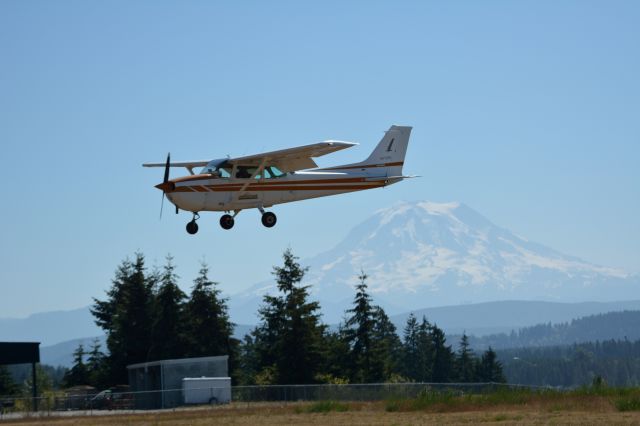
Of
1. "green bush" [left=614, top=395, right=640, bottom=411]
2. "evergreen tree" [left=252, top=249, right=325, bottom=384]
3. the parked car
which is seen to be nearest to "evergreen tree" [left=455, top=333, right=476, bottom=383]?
"evergreen tree" [left=252, top=249, right=325, bottom=384]

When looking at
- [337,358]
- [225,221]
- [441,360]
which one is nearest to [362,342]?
[337,358]

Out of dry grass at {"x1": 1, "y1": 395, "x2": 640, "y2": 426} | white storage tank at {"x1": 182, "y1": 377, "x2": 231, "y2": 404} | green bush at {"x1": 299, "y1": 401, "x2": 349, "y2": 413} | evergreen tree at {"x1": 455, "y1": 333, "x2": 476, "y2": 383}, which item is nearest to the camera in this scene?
dry grass at {"x1": 1, "y1": 395, "x2": 640, "y2": 426}

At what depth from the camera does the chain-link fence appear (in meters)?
48.5

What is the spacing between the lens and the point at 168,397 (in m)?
55.2

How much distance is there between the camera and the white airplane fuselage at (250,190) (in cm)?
3619

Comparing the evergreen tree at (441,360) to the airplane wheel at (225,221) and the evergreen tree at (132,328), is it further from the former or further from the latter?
the airplane wheel at (225,221)

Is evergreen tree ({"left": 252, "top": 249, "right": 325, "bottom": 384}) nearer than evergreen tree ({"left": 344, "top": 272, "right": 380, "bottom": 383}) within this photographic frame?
Yes

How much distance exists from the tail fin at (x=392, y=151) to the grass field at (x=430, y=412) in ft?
31.9

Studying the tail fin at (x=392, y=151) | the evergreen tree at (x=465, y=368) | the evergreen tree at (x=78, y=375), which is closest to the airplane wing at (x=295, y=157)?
the tail fin at (x=392, y=151)

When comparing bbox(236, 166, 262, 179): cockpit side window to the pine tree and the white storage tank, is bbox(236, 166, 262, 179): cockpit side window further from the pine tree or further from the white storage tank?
the pine tree

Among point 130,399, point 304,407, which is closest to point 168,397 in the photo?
point 130,399

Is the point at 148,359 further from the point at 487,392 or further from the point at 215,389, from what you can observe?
the point at 487,392

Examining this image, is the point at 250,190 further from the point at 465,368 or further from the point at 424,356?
the point at 465,368

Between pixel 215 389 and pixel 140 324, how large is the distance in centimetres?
3479
